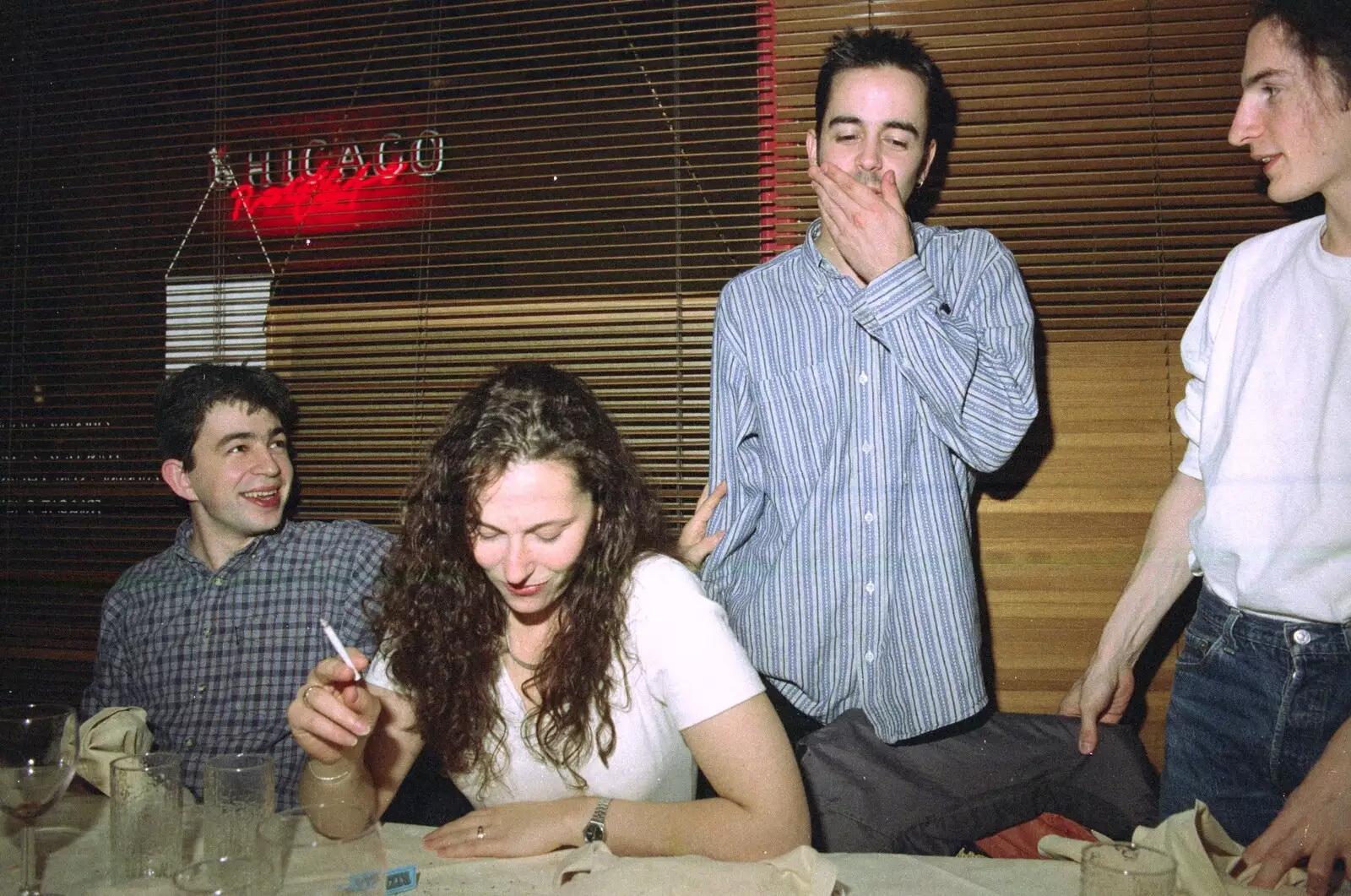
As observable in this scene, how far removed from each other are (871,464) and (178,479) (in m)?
1.74

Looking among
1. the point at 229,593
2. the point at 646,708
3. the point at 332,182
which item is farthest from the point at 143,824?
the point at 332,182

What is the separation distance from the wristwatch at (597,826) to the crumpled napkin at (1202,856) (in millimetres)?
603

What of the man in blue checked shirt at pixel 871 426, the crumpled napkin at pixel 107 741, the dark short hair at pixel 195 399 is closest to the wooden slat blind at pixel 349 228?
the dark short hair at pixel 195 399

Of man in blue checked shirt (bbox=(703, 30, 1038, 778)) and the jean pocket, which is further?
man in blue checked shirt (bbox=(703, 30, 1038, 778))

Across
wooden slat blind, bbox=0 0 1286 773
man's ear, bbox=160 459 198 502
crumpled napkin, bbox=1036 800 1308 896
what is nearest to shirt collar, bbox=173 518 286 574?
man's ear, bbox=160 459 198 502

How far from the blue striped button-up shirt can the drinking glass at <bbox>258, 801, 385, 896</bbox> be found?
1072 mm

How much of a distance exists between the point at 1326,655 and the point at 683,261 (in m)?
1.67

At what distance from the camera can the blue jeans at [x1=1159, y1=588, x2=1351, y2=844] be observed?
1.29 m

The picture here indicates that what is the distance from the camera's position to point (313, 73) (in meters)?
2.76

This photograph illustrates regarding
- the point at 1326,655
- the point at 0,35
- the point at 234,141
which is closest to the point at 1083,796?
the point at 1326,655

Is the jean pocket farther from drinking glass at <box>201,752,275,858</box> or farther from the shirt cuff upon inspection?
drinking glass at <box>201,752,275,858</box>

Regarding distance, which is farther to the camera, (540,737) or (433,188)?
(433,188)

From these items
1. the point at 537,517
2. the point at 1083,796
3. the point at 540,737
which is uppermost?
the point at 537,517

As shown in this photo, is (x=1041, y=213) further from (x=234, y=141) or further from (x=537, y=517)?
(x=234, y=141)
